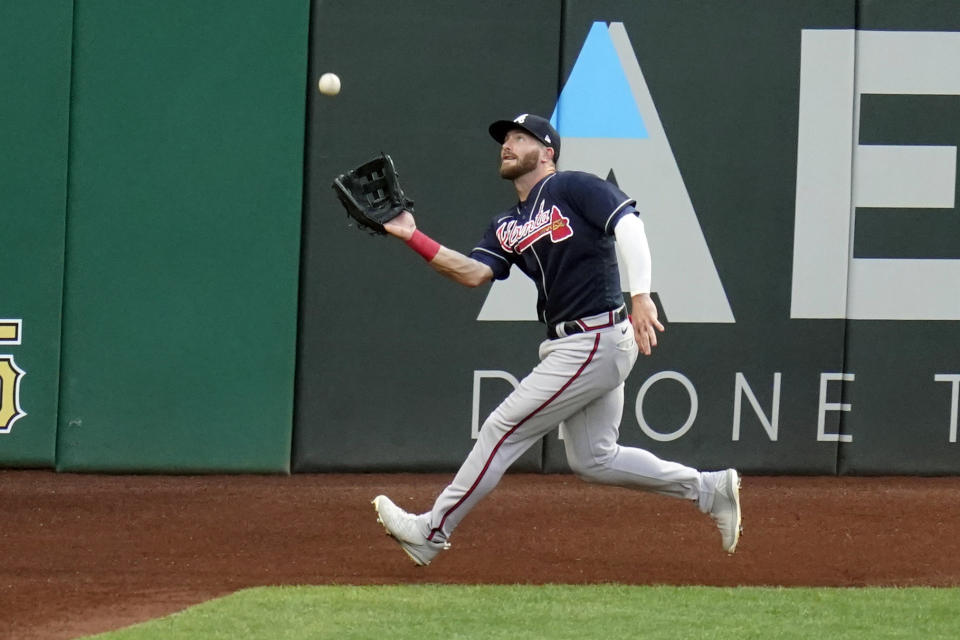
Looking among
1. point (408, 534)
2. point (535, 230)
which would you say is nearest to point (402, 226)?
point (535, 230)

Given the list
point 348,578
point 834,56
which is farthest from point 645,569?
point 834,56

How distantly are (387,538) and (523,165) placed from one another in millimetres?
1699

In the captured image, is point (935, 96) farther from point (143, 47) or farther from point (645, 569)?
point (143, 47)

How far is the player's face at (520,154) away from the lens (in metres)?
5.38

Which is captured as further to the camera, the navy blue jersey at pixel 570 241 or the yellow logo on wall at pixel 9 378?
the yellow logo on wall at pixel 9 378

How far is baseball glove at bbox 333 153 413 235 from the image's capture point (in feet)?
17.4

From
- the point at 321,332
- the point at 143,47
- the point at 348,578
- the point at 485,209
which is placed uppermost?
the point at 143,47

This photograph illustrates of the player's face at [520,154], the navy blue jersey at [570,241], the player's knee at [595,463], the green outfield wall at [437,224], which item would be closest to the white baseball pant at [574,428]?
the player's knee at [595,463]

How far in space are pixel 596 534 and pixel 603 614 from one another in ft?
5.15

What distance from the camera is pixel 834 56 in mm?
7652

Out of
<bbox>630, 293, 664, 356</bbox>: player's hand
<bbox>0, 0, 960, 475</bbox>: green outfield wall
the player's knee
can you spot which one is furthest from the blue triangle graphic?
<bbox>630, 293, 664, 356</bbox>: player's hand

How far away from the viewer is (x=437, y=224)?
24.6 feet

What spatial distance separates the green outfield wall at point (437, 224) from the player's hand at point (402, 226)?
2.09m

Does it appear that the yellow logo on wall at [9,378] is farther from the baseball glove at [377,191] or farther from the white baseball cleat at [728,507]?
the white baseball cleat at [728,507]
